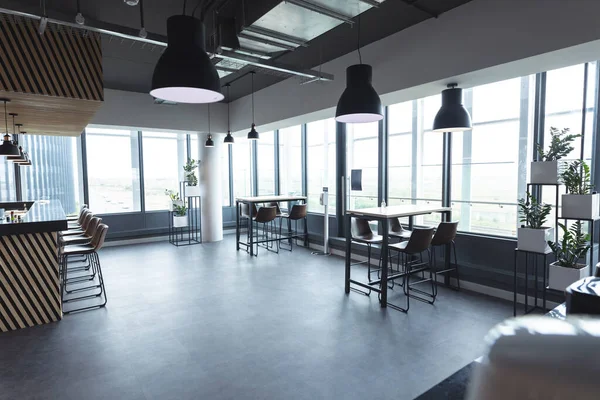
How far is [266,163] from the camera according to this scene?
920 centimetres

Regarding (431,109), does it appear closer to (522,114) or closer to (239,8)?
(522,114)

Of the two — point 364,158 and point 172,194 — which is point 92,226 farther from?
point 364,158

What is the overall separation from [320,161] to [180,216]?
3405 millimetres

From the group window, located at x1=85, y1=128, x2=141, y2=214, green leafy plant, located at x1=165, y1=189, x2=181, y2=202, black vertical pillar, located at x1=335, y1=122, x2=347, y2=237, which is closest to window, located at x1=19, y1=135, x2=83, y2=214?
window, located at x1=85, y1=128, x2=141, y2=214

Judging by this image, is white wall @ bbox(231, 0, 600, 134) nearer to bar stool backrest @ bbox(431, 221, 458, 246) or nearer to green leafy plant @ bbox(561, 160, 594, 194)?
green leafy plant @ bbox(561, 160, 594, 194)

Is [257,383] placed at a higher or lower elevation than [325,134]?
lower

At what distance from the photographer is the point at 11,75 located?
339 centimetres

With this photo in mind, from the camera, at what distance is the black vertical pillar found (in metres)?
6.64

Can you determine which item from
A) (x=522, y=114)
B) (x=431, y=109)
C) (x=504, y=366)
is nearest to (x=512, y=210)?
(x=522, y=114)

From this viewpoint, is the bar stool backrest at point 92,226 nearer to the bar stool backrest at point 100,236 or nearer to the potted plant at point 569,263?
the bar stool backrest at point 100,236

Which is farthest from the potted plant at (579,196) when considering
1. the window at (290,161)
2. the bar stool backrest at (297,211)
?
the window at (290,161)

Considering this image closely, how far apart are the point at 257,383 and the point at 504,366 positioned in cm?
253

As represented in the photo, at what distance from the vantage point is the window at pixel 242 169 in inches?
385

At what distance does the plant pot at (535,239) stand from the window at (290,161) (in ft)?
17.4
